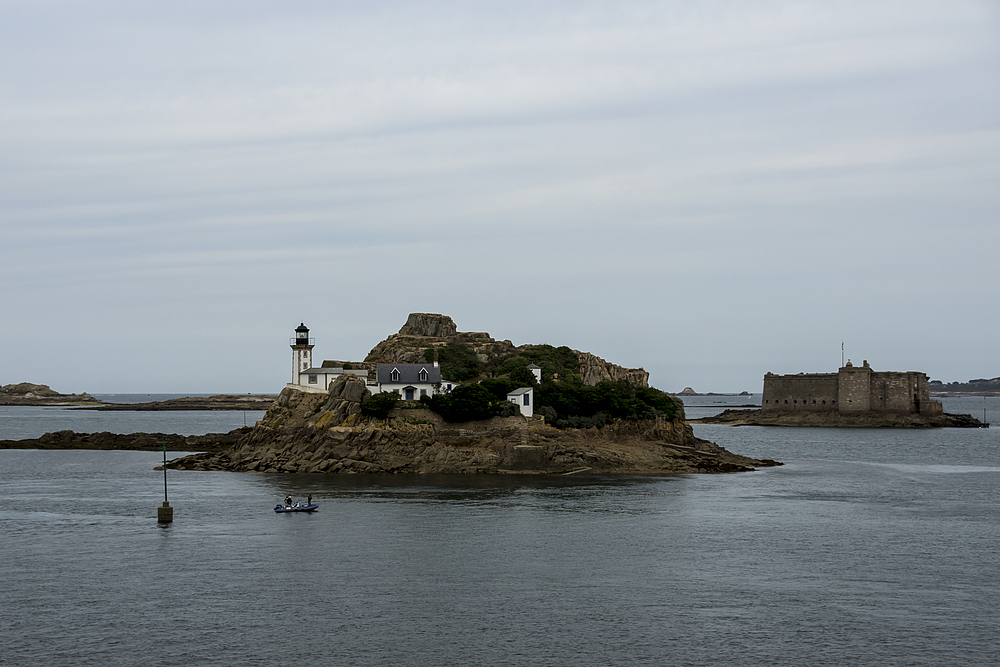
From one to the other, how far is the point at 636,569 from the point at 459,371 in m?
62.9

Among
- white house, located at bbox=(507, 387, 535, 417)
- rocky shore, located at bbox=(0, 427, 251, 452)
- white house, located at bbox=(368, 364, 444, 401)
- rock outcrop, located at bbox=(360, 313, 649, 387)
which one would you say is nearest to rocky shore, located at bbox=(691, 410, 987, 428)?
rock outcrop, located at bbox=(360, 313, 649, 387)

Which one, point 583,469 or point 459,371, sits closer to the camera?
point 583,469

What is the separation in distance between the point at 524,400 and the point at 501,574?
155ft

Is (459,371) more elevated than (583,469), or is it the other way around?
(459,371)

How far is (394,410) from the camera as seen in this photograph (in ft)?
289

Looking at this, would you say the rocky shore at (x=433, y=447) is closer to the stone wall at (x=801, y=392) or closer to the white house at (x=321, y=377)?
the white house at (x=321, y=377)

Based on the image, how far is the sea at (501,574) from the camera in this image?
112 ft

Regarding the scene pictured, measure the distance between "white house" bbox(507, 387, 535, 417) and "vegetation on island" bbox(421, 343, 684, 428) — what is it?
31.3 inches

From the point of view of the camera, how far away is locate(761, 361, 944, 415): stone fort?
174 meters

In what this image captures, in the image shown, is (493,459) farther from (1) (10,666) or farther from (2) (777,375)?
(2) (777,375)

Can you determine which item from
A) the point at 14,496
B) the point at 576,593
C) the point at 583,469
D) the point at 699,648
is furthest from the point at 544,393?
the point at 699,648

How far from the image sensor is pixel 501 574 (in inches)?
1745

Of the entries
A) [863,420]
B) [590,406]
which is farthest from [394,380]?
[863,420]

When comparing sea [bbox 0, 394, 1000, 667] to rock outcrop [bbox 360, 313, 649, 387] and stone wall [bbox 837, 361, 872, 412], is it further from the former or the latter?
stone wall [bbox 837, 361, 872, 412]
